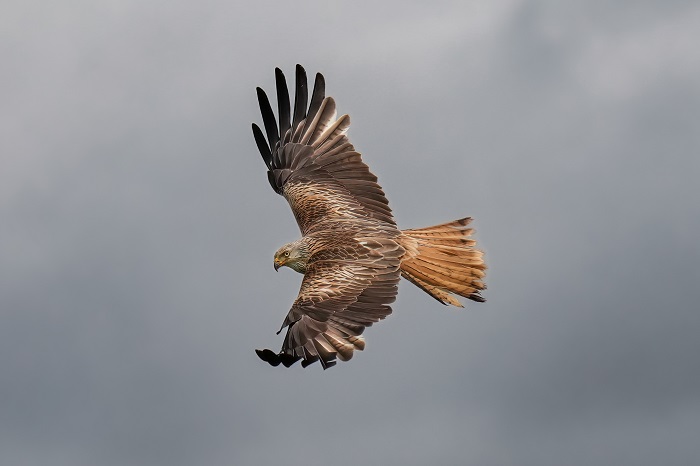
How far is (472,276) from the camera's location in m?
21.1

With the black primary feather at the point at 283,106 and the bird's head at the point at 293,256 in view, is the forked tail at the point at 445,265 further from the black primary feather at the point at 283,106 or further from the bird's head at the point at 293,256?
the black primary feather at the point at 283,106

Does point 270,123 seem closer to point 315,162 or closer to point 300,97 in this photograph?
point 300,97

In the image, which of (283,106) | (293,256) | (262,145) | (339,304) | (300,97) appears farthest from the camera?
(262,145)

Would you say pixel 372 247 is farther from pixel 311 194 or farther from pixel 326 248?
pixel 311 194

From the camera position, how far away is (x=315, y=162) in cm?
2423

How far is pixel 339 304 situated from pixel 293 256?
2.73 meters

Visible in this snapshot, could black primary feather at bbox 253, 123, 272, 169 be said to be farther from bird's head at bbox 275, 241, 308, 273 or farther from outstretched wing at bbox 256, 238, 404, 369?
outstretched wing at bbox 256, 238, 404, 369

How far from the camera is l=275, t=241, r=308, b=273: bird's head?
2159 cm

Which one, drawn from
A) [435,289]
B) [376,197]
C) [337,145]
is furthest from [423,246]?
[337,145]

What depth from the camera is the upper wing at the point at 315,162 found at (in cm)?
2309

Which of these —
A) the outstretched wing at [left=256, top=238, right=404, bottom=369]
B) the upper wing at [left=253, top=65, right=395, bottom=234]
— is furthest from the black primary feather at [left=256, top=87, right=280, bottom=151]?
the outstretched wing at [left=256, top=238, right=404, bottom=369]

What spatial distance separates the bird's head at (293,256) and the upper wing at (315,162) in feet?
2.91

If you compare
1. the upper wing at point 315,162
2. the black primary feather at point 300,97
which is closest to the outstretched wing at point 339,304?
the upper wing at point 315,162

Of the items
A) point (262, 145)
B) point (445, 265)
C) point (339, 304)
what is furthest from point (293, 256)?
point (262, 145)
